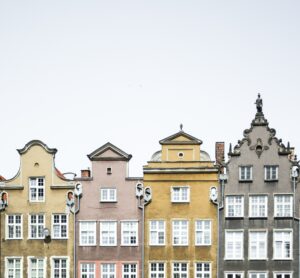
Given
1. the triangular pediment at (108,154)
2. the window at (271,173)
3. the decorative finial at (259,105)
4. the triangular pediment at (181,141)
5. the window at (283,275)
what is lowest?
the window at (283,275)

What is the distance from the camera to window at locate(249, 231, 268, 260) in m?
54.9

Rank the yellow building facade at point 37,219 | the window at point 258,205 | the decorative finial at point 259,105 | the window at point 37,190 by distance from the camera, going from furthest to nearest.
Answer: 1. the window at point 37,190
2. the decorative finial at point 259,105
3. the yellow building facade at point 37,219
4. the window at point 258,205

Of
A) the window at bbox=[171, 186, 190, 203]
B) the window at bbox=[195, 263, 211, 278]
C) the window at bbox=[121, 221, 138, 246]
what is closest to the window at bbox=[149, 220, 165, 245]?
the window at bbox=[121, 221, 138, 246]

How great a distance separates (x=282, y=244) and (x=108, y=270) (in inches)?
442

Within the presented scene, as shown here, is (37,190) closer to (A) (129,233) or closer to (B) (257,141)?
(A) (129,233)

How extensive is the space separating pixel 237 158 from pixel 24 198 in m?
14.1

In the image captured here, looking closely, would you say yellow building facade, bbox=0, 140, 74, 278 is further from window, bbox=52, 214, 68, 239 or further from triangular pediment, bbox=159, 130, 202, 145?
triangular pediment, bbox=159, 130, 202, 145

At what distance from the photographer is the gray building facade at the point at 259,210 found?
54.8 m

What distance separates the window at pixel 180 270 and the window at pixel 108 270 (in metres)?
3.86

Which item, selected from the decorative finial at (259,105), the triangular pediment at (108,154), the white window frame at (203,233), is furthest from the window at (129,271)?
the decorative finial at (259,105)

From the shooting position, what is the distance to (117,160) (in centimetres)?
5634

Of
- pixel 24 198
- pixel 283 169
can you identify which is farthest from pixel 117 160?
pixel 283 169

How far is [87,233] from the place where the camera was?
184 feet

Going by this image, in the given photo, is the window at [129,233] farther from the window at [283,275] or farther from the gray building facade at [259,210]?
the window at [283,275]
